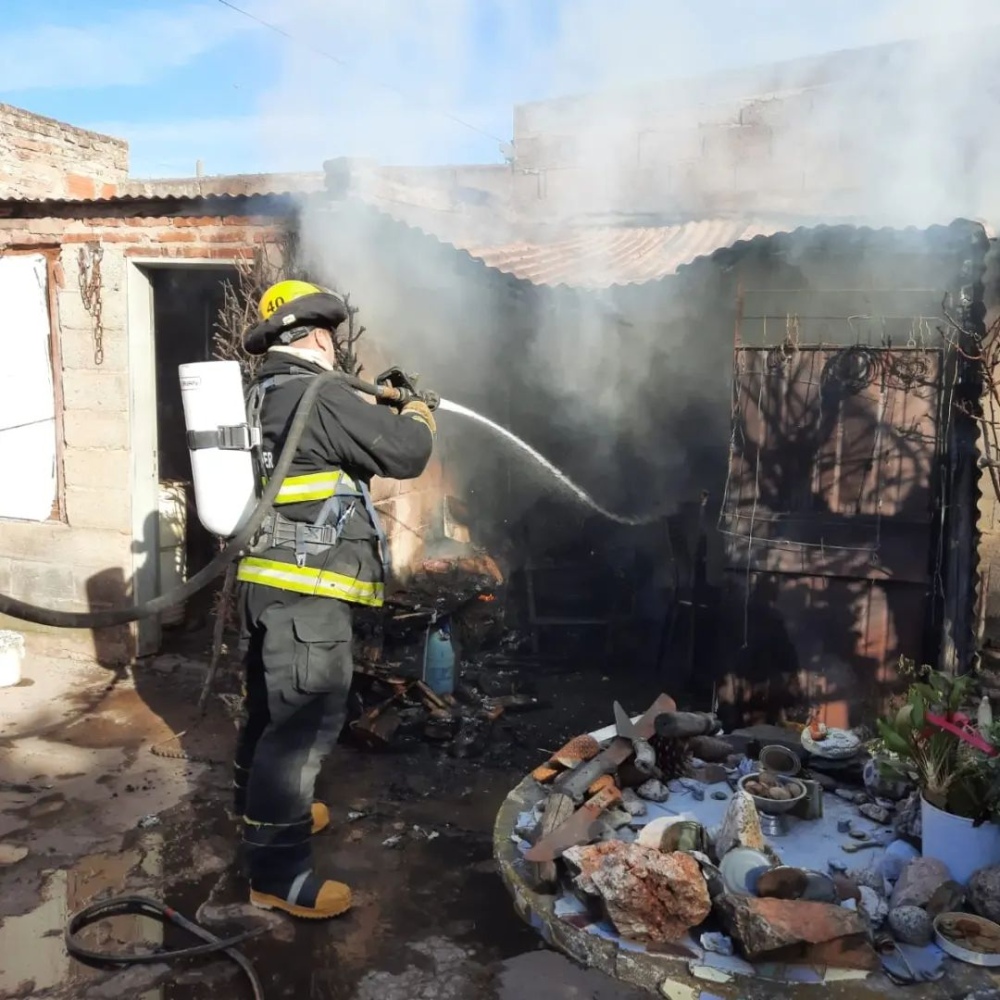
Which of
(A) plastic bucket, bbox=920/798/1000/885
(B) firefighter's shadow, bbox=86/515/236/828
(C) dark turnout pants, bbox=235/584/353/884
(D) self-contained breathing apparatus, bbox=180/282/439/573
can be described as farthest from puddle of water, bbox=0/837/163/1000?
(A) plastic bucket, bbox=920/798/1000/885

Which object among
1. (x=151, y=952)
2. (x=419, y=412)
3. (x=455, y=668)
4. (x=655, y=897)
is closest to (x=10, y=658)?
(x=455, y=668)

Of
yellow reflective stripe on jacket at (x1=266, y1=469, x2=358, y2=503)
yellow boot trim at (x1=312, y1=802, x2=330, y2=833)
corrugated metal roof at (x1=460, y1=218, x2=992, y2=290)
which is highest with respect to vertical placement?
corrugated metal roof at (x1=460, y1=218, x2=992, y2=290)

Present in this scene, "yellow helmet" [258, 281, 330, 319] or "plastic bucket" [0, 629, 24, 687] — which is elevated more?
"yellow helmet" [258, 281, 330, 319]

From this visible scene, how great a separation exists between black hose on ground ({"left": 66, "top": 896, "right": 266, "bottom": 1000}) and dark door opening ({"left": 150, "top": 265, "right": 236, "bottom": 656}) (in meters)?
4.09

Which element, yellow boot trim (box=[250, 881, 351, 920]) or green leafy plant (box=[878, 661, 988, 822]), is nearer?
green leafy plant (box=[878, 661, 988, 822])

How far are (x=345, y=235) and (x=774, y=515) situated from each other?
3625 millimetres

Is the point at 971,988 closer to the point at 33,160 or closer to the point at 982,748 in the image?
the point at 982,748

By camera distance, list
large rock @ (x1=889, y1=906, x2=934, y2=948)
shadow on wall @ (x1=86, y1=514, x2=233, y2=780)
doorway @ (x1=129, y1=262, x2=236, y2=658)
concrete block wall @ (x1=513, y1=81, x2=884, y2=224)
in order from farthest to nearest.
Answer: concrete block wall @ (x1=513, y1=81, x2=884, y2=224), doorway @ (x1=129, y1=262, x2=236, y2=658), shadow on wall @ (x1=86, y1=514, x2=233, y2=780), large rock @ (x1=889, y1=906, x2=934, y2=948)

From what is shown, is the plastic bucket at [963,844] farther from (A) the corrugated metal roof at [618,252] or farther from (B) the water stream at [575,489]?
(B) the water stream at [575,489]

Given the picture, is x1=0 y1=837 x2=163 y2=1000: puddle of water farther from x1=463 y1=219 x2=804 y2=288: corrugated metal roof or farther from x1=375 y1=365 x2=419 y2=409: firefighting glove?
x1=463 y1=219 x2=804 y2=288: corrugated metal roof

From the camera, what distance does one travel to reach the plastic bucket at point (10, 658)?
681 cm

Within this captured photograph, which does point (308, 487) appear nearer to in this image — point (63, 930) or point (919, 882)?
point (63, 930)

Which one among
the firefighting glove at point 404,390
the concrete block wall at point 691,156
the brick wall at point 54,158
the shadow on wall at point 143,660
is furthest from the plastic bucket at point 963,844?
the brick wall at point 54,158

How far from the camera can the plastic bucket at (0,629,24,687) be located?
22.4 ft
